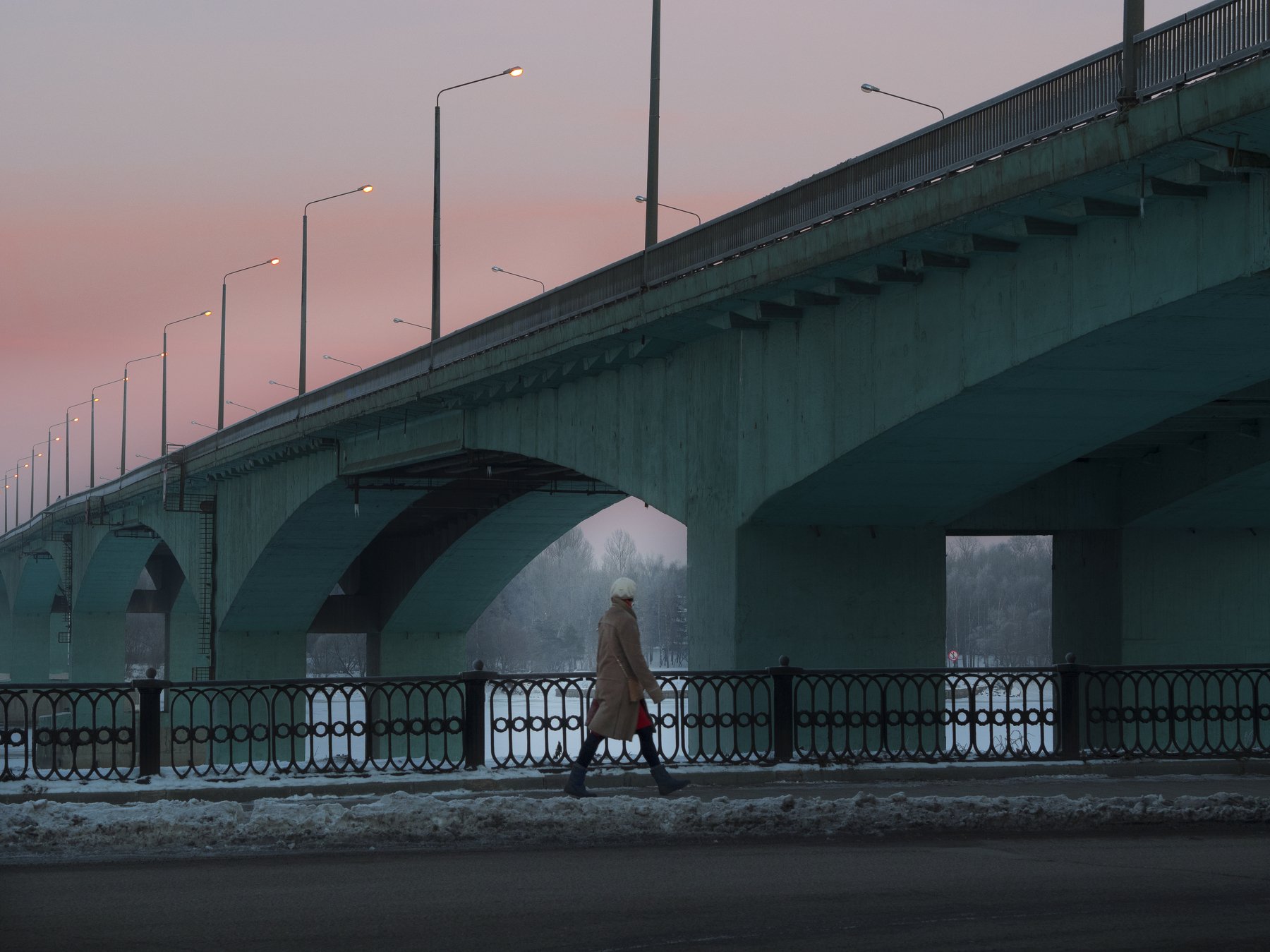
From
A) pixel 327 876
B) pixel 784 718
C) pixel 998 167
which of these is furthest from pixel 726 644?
pixel 327 876

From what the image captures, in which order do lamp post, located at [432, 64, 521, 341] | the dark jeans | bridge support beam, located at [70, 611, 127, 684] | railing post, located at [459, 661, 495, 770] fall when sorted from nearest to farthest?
the dark jeans → railing post, located at [459, 661, 495, 770] → lamp post, located at [432, 64, 521, 341] → bridge support beam, located at [70, 611, 127, 684]

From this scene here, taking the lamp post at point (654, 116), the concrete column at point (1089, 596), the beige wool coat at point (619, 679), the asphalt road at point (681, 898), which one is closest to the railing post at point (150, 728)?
the beige wool coat at point (619, 679)

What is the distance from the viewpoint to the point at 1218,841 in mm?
10641

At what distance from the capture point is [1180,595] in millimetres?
25703

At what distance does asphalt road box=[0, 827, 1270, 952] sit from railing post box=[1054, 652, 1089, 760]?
192 inches

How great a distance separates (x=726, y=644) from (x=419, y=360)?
12935 millimetres

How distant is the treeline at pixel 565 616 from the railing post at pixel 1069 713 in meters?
115

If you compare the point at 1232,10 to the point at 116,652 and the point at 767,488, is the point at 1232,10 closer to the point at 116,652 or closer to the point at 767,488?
the point at 767,488

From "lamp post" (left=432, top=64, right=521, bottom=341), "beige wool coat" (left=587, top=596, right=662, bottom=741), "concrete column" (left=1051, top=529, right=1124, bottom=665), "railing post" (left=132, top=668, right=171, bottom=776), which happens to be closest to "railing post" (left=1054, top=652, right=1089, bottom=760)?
"beige wool coat" (left=587, top=596, right=662, bottom=741)

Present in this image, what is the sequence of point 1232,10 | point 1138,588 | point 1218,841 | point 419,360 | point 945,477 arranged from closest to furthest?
point 1218,841 < point 1232,10 < point 945,477 < point 1138,588 < point 419,360

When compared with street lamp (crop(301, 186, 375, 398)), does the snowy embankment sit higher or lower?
lower

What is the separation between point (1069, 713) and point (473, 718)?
5.81m

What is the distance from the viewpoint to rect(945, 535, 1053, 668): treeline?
154250 mm

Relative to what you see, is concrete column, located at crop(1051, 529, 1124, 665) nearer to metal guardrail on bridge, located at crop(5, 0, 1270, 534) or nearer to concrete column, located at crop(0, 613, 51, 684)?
metal guardrail on bridge, located at crop(5, 0, 1270, 534)
